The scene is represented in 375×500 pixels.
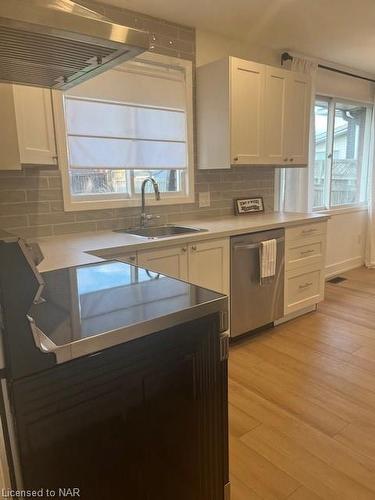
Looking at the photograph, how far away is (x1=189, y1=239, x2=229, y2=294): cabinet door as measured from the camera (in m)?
2.47

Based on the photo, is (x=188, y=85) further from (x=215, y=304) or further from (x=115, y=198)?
(x=215, y=304)

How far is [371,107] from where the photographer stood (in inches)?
189

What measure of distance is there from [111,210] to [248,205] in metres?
1.44

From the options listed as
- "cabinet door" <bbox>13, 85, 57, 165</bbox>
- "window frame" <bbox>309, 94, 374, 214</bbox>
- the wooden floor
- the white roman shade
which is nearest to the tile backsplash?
the white roman shade

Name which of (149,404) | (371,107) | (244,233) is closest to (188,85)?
(244,233)

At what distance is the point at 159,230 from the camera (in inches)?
113

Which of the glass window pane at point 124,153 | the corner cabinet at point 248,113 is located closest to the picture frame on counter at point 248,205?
the corner cabinet at point 248,113

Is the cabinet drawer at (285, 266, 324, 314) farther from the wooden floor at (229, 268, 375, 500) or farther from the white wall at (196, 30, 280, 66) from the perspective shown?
the white wall at (196, 30, 280, 66)

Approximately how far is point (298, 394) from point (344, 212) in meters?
3.27

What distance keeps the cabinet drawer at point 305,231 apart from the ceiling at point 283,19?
1662 mm

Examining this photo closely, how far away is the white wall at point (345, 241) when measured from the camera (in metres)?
4.70

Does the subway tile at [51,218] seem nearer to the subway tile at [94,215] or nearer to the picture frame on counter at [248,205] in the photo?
the subway tile at [94,215]

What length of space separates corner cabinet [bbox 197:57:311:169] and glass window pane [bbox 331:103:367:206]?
1487 millimetres

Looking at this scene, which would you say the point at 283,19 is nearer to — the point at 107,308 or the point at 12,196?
the point at 12,196
